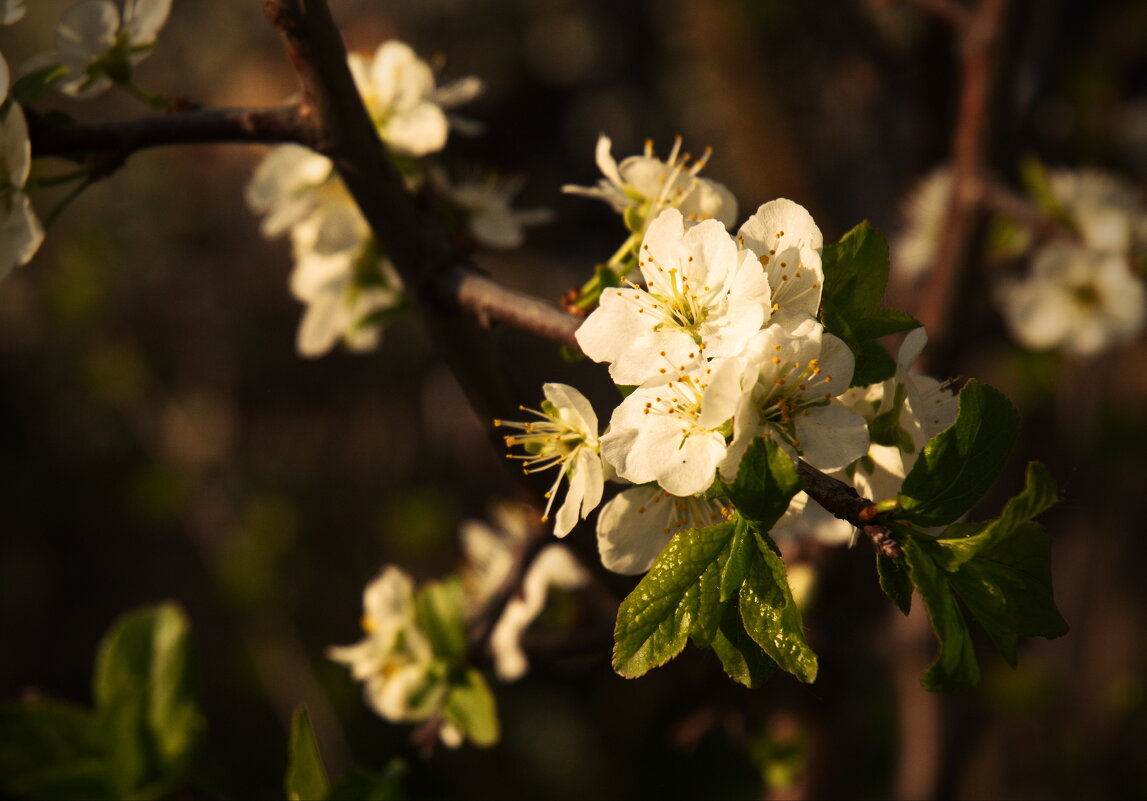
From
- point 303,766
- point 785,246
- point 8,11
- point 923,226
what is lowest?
point 923,226

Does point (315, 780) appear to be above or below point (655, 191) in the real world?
below

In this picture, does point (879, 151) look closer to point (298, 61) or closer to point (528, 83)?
point (298, 61)

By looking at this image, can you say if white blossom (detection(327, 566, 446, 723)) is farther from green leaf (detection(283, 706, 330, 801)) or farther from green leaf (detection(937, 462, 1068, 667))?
green leaf (detection(937, 462, 1068, 667))

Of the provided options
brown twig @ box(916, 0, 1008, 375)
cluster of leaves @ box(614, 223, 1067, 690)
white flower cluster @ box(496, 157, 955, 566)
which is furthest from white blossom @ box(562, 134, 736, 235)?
brown twig @ box(916, 0, 1008, 375)

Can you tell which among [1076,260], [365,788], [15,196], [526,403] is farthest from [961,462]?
[1076,260]

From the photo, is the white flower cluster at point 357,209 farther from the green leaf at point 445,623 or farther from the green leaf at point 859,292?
the green leaf at point 859,292

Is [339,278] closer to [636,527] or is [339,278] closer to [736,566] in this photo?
[636,527]

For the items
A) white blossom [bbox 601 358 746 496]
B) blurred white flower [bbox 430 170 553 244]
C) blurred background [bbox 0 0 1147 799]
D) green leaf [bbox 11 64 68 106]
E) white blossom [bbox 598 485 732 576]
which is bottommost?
blurred background [bbox 0 0 1147 799]
